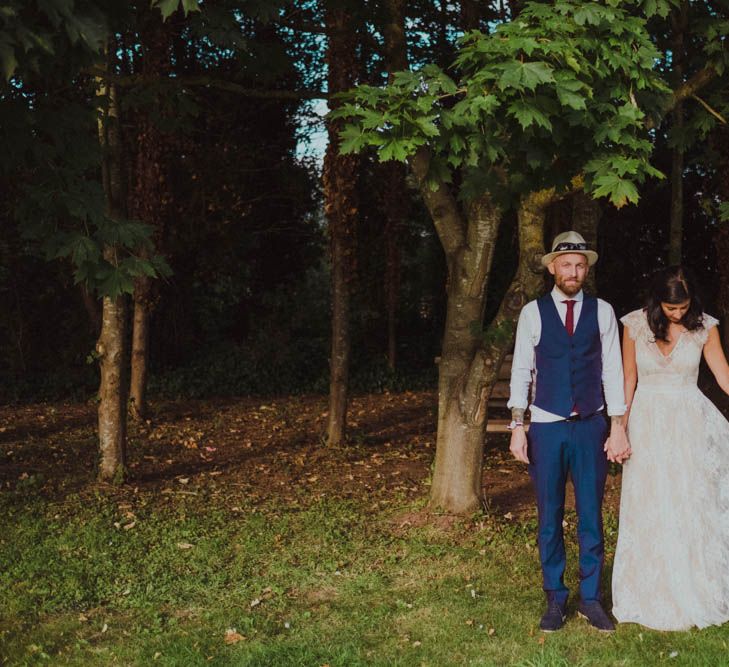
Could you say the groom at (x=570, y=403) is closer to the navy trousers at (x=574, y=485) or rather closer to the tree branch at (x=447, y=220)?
the navy trousers at (x=574, y=485)

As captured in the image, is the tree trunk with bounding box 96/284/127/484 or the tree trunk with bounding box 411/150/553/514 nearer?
the tree trunk with bounding box 411/150/553/514

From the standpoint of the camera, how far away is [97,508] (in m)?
7.82

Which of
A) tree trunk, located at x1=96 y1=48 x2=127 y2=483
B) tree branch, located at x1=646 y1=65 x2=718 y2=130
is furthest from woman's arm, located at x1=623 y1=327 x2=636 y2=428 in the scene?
tree trunk, located at x1=96 y1=48 x2=127 y2=483

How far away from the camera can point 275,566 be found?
6.36 metres

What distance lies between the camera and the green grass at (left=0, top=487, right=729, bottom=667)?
4.89 m

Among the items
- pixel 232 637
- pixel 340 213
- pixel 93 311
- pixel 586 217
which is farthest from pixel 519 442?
pixel 93 311

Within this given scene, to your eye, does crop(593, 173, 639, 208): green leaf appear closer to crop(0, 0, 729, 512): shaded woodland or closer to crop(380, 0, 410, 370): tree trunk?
crop(0, 0, 729, 512): shaded woodland

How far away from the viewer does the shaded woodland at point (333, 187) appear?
5215 mm

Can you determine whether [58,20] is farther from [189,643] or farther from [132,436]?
[132,436]

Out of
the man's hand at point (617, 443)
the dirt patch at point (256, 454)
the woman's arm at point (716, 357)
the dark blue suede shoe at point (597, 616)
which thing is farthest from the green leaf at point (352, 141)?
the dirt patch at point (256, 454)

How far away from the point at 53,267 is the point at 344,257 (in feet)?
26.4

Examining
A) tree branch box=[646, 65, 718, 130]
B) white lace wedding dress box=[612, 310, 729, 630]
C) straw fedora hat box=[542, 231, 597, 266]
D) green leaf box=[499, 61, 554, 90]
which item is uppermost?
tree branch box=[646, 65, 718, 130]

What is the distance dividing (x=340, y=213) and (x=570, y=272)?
518cm

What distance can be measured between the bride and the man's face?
0.49 metres
